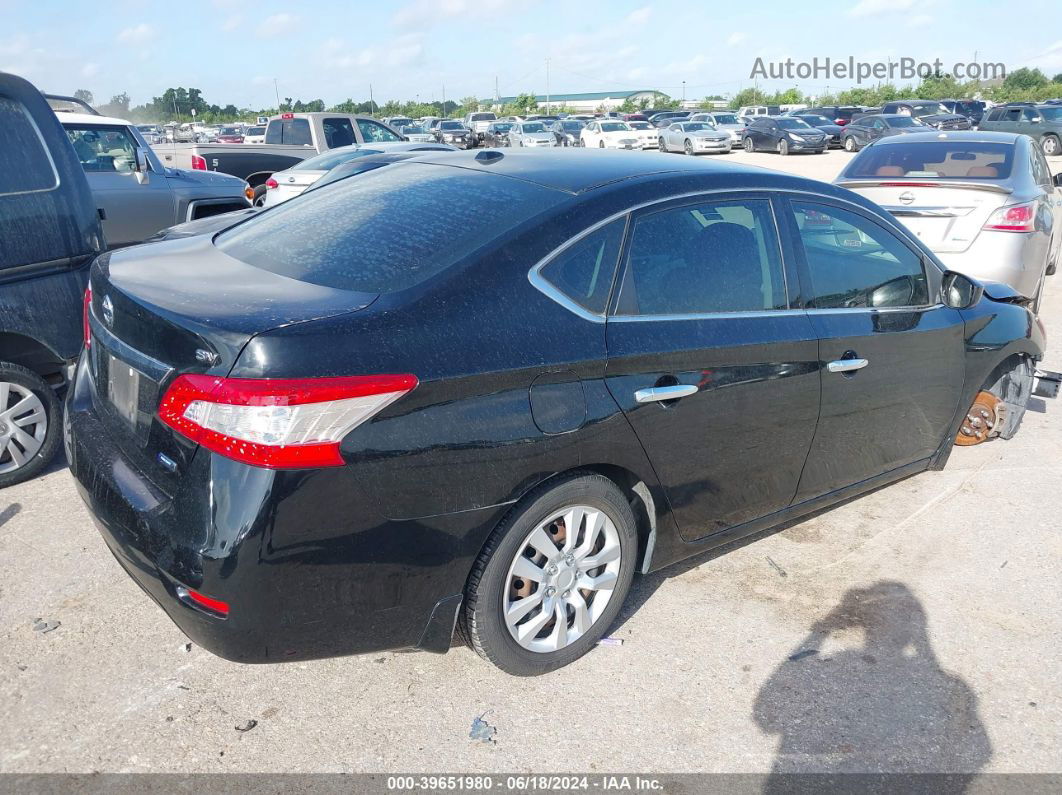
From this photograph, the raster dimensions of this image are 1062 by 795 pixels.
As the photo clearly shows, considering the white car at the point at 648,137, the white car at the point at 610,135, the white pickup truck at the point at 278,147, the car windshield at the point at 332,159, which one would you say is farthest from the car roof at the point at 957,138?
the white car at the point at 648,137

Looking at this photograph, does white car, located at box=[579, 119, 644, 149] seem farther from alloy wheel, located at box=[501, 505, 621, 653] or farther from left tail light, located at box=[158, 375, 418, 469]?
left tail light, located at box=[158, 375, 418, 469]

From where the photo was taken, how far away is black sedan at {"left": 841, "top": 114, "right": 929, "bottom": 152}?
32.4 metres

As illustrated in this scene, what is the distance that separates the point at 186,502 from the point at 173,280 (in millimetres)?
835

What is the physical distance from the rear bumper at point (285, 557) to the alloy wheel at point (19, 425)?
6.76ft

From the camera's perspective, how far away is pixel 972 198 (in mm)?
7102

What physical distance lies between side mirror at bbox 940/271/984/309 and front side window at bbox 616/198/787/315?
1.21 meters

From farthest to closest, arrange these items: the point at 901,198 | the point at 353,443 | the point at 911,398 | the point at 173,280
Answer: the point at 901,198
the point at 911,398
the point at 173,280
the point at 353,443

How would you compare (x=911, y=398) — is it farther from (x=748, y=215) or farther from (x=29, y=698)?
(x=29, y=698)

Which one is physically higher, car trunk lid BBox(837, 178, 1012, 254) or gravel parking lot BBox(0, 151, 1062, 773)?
car trunk lid BBox(837, 178, 1012, 254)

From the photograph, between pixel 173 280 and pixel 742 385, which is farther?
pixel 742 385

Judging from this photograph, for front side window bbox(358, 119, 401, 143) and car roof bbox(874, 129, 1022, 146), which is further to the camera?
front side window bbox(358, 119, 401, 143)

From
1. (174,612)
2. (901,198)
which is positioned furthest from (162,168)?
(174,612)

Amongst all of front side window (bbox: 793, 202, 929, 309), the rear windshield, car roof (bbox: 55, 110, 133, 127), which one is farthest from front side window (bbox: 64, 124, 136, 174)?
front side window (bbox: 793, 202, 929, 309)

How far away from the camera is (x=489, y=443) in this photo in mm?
2660
